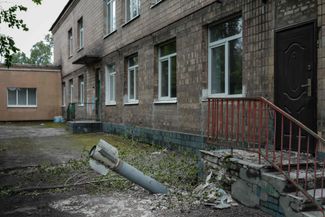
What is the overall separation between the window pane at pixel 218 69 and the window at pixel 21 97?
18.6 m

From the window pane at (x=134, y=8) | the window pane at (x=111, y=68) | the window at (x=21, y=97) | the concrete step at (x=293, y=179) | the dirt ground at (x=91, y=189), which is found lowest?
the dirt ground at (x=91, y=189)

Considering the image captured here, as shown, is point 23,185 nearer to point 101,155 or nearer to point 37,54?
point 101,155

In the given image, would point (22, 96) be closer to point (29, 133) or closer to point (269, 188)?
point (29, 133)

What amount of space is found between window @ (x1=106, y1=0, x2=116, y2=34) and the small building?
34.7ft

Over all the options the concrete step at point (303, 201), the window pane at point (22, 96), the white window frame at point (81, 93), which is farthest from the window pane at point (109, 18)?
the concrete step at point (303, 201)

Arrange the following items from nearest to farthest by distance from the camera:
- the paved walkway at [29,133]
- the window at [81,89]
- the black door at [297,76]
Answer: the black door at [297,76] → the paved walkway at [29,133] → the window at [81,89]

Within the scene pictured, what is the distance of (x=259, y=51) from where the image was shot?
6.17m

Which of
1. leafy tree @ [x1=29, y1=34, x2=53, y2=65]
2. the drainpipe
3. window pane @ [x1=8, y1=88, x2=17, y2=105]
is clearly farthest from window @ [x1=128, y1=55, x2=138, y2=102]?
leafy tree @ [x1=29, y1=34, x2=53, y2=65]

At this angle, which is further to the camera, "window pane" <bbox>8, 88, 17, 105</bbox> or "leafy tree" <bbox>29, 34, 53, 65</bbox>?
"leafy tree" <bbox>29, 34, 53, 65</bbox>

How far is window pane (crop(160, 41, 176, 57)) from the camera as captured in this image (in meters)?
9.59

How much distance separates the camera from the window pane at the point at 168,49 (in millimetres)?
9594

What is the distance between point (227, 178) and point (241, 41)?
3114mm

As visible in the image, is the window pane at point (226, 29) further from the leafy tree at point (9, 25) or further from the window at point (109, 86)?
the window at point (109, 86)

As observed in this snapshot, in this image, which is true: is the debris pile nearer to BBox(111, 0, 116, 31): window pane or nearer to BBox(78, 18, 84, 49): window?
BBox(111, 0, 116, 31): window pane
